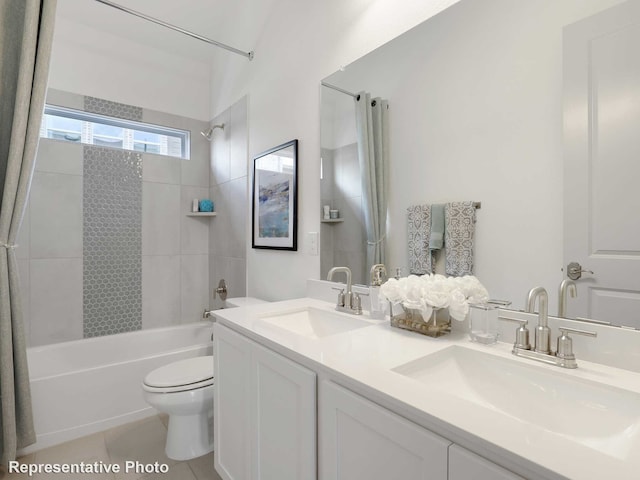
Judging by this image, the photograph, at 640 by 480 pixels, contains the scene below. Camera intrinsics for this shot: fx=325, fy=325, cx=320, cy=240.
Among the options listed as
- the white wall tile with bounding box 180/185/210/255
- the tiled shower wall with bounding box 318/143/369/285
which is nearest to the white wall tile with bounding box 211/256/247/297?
the white wall tile with bounding box 180/185/210/255

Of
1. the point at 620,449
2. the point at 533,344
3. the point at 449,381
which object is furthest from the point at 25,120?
the point at 620,449

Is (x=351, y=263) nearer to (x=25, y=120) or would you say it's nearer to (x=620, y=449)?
(x=620, y=449)

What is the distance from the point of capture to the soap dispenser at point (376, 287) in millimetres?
1329

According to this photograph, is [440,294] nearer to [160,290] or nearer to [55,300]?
[160,290]

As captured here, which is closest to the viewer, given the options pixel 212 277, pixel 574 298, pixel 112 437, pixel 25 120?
pixel 574 298

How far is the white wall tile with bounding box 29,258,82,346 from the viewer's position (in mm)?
2277

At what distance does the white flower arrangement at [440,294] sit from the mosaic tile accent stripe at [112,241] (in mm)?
2362

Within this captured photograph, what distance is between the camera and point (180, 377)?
1.76 metres

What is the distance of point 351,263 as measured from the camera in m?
1.60

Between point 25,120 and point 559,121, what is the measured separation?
2204mm

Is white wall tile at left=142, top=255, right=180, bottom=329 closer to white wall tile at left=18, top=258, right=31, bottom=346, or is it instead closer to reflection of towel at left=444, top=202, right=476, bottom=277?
white wall tile at left=18, top=258, right=31, bottom=346

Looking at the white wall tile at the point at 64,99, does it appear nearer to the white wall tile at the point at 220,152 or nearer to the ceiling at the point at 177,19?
the ceiling at the point at 177,19

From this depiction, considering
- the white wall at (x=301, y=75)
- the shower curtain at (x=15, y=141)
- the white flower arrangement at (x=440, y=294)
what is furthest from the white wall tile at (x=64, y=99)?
the white flower arrangement at (x=440, y=294)

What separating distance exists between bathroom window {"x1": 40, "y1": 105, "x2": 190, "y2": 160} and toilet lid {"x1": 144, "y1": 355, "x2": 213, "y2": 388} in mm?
1841
